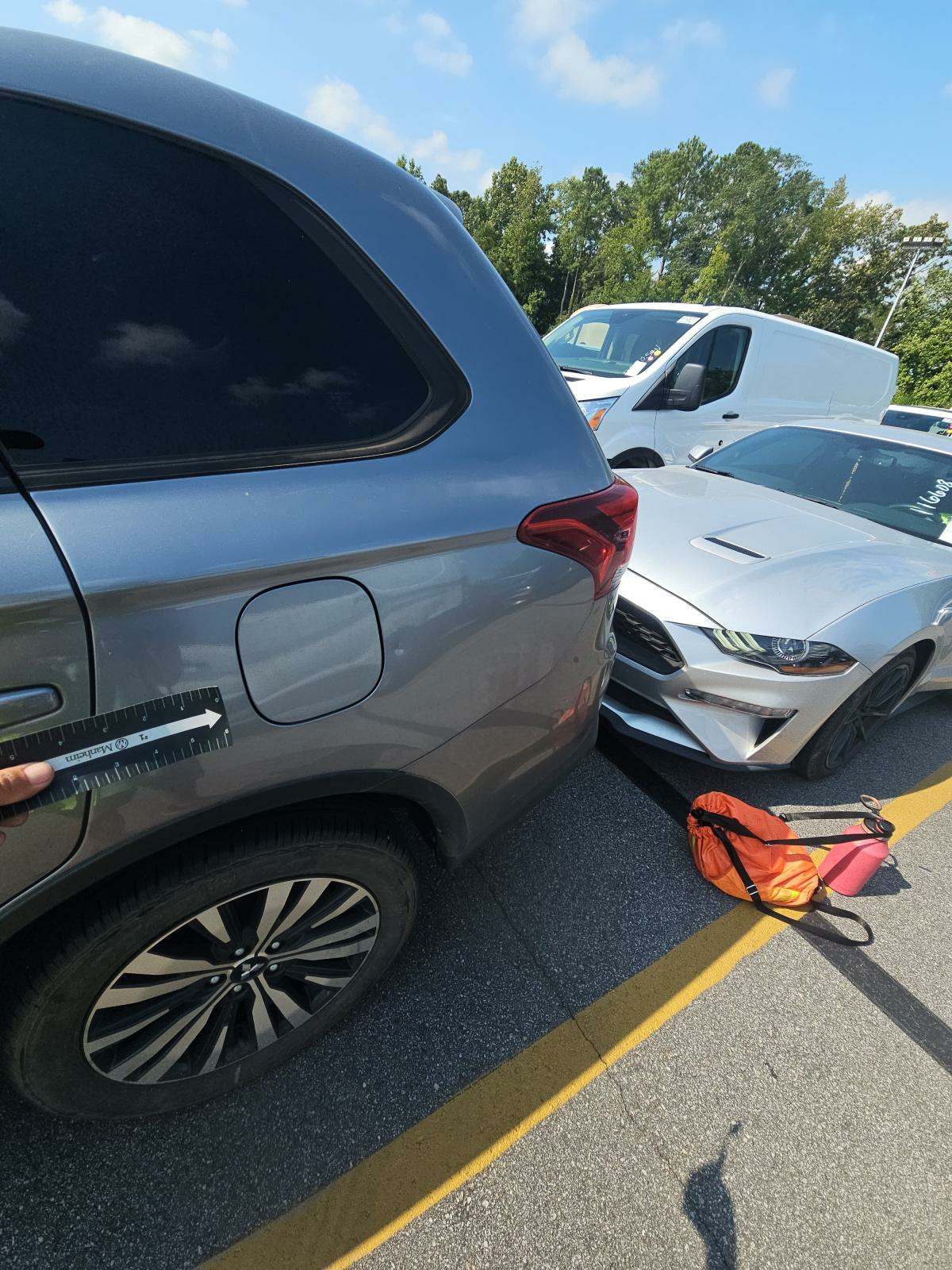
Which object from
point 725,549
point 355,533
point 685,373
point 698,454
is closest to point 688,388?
point 685,373

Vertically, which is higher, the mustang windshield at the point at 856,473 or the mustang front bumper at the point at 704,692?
the mustang windshield at the point at 856,473

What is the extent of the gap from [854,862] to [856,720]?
30.5 inches

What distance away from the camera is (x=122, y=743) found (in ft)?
2.81

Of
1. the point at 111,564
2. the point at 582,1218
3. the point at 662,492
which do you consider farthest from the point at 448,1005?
the point at 662,492

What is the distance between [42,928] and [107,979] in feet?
0.51

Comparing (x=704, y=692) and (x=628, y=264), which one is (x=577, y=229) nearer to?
(x=628, y=264)

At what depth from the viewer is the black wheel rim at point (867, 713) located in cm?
260

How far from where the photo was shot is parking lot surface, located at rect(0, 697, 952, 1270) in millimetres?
1231

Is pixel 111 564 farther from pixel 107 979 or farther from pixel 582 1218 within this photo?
pixel 582 1218

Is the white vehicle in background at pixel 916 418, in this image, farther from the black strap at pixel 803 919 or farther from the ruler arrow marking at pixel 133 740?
the ruler arrow marking at pixel 133 740

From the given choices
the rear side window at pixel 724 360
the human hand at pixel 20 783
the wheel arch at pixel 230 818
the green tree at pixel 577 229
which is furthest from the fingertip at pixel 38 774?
the green tree at pixel 577 229

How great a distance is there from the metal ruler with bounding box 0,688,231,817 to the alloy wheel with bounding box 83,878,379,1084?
15.5 inches

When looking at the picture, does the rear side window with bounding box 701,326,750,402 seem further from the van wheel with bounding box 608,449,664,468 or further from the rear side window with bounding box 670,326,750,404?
the van wheel with bounding box 608,449,664,468

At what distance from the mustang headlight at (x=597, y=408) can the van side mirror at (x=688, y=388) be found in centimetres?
53
